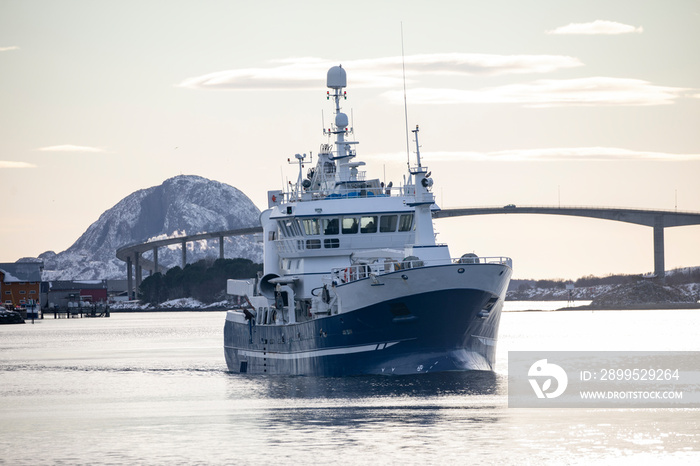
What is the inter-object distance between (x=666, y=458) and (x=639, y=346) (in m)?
46.0

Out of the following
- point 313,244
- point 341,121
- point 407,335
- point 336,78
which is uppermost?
point 336,78

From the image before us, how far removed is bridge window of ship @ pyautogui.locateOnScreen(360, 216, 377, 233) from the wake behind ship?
0.14 ft

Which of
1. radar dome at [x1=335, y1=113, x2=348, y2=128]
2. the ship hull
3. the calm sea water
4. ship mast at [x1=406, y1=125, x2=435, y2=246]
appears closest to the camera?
the calm sea water

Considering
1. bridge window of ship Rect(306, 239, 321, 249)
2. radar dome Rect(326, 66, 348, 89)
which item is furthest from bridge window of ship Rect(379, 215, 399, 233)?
radar dome Rect(326, 66, 348, 89)

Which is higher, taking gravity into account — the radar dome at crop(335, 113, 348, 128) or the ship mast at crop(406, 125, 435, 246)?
the radar dome at crop(335, 113, 348, 128)

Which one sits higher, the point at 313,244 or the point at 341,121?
the point at 341,121

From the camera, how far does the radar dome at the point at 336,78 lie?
2221 inches

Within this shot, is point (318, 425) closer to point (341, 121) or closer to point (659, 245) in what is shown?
point (341, 121)

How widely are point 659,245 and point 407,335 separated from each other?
453ft

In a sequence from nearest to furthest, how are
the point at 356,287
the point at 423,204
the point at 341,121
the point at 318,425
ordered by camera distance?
the point at 318,425
the point at 356,287
the point at 423,204
the point at 341,121

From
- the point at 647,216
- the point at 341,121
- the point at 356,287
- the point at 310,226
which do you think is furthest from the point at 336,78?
the point at 647,216

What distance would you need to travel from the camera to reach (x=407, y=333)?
141ft

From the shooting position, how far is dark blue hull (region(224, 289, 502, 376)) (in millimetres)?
42594

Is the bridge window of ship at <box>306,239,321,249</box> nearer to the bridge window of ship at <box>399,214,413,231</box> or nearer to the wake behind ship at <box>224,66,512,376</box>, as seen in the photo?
the wake behind ship at <box>224,66,512,376</box>
